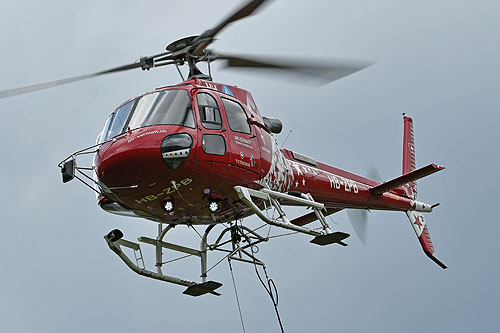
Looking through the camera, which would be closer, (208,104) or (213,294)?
(208,104)

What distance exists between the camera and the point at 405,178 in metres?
18.6

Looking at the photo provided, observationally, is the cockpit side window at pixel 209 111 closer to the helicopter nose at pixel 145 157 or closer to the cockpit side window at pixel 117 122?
the helicopter nose at pixel 145 157

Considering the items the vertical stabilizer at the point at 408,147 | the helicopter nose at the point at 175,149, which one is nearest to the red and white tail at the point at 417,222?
the vertical stabilizer at the point at 408,147

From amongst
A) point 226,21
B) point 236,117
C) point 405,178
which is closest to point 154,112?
point 236,117

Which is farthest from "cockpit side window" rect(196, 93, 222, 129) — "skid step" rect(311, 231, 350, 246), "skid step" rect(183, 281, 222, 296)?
"skid step" rect(183, 281, 222, 296)

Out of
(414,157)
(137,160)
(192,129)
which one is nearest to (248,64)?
(192,129)

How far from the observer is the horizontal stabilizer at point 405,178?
17.5 metres

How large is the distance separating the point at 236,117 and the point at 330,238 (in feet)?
9.64

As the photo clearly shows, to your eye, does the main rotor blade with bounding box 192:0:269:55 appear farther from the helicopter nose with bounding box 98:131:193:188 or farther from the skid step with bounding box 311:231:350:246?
the skid step with bounding box 311:231:350:246

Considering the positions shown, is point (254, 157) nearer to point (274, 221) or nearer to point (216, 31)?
point (274, 221)

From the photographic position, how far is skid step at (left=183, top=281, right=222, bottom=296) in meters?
16.1

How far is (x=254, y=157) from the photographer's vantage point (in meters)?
15.4

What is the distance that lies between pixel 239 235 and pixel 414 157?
8653 millimetres

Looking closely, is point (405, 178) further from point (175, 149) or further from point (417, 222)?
point (175, 149)
